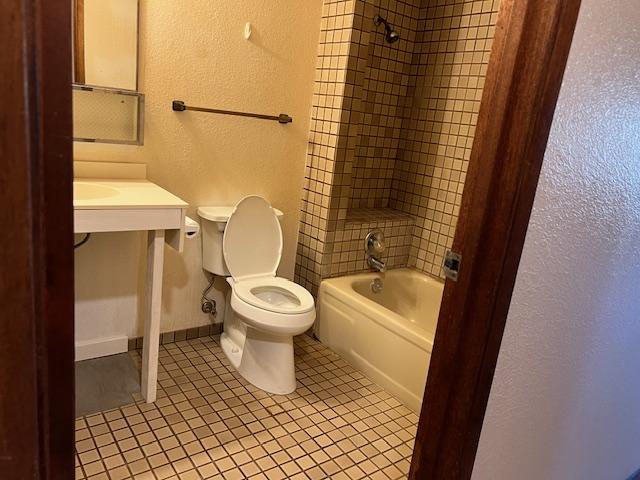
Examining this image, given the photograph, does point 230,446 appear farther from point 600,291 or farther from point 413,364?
point 600,291

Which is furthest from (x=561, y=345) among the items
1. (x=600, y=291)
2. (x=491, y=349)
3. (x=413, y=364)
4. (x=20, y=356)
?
(x=20, y=356)

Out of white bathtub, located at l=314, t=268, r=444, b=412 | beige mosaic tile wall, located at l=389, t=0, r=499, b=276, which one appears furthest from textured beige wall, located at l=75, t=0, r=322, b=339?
beige mosaic tile wall, located at l=389, t=0, r=499, b=276

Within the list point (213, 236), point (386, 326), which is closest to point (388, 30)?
point (213, 236)

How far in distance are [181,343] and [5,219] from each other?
2.22 meters

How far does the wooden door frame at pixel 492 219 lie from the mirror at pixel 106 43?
1673mm

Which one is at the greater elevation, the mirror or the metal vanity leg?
the mirror

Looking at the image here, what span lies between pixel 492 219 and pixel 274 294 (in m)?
1.62

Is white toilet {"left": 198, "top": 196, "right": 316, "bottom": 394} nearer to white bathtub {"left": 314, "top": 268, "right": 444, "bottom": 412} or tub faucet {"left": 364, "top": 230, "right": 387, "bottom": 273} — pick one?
white bathtub {"left": 314, "top": 268, "right": 444, "bottom": 412}

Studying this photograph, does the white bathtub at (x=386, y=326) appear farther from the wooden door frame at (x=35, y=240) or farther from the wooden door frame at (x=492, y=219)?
the wooden door frame at (x=35, y=240)

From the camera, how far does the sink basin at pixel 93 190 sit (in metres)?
1.91

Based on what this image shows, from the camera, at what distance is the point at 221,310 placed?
2697mm

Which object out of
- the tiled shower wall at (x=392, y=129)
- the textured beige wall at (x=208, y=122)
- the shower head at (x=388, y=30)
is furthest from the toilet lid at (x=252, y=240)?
the shower head at (x=388, y=30)

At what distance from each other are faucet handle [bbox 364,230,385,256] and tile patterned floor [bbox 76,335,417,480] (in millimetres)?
777

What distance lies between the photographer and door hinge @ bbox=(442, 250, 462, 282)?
3.41 feet
